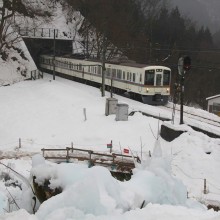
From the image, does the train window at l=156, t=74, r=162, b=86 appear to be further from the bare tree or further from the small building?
the bare tree

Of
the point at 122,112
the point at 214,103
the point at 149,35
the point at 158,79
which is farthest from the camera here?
the point at 149,35

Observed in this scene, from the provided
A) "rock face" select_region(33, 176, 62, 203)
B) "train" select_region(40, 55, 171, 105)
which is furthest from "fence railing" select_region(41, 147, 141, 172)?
"rock face" select_region(33, 176, 62, 203)

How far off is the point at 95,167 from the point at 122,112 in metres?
18.8

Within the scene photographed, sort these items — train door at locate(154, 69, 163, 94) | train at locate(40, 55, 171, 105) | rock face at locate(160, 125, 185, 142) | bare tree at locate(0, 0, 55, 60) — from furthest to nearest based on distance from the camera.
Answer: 1. bare tree at locate(0, 0, 55, 60)
2. train door at locate(154, 69, 163, 94)
3. train at locate(40, 55, 171, 105)
4. rock face at locate(160, 125, 185, 142)

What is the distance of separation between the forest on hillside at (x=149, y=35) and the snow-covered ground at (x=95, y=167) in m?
19.5

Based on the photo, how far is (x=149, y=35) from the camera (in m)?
72.9

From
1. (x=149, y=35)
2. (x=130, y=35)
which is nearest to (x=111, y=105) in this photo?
(x=130, y=35)

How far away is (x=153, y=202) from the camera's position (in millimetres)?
4867

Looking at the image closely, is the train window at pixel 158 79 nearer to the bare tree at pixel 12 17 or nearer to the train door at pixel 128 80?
the train door at pixel 128 80

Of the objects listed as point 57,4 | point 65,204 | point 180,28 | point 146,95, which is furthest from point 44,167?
point 180,28

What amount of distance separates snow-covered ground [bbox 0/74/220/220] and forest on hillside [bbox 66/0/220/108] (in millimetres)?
19517

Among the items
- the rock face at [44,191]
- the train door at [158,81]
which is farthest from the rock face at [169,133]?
the rock face at [44,191]

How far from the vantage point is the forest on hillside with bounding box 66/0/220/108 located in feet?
187

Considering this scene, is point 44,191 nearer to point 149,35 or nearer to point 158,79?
point 158,79
